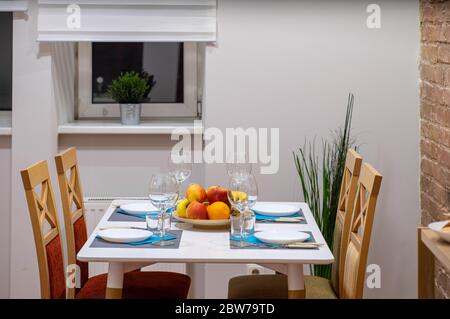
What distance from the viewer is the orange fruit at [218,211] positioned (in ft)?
10.6

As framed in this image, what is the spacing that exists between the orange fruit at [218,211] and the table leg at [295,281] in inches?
15.1

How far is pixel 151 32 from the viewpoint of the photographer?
4.30 meters

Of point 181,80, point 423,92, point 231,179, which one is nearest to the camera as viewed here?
point 231,179

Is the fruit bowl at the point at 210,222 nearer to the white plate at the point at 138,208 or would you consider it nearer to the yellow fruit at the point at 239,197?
the yellow fruit at the point at 239,197

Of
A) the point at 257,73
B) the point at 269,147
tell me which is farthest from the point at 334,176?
the point at 257,73

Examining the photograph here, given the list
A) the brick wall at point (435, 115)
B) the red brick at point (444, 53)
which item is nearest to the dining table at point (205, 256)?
the brick wall at point (435, 115)

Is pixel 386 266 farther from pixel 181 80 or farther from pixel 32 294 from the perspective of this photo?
pixel 32 294

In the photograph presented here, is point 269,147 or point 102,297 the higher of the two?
point 269,147

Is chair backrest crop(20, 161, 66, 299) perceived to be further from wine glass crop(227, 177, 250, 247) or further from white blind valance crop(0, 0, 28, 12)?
white blind valance crop(0, 0, 28, 12)

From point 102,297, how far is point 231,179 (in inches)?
28.7

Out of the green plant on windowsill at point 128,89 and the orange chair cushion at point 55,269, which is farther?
the green plant on windowsill at point 128,89

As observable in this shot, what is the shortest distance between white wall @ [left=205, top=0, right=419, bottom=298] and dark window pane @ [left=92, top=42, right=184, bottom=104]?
0.49 meters

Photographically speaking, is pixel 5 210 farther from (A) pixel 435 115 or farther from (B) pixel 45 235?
(A) pixel 435 115

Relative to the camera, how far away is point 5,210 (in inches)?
176
